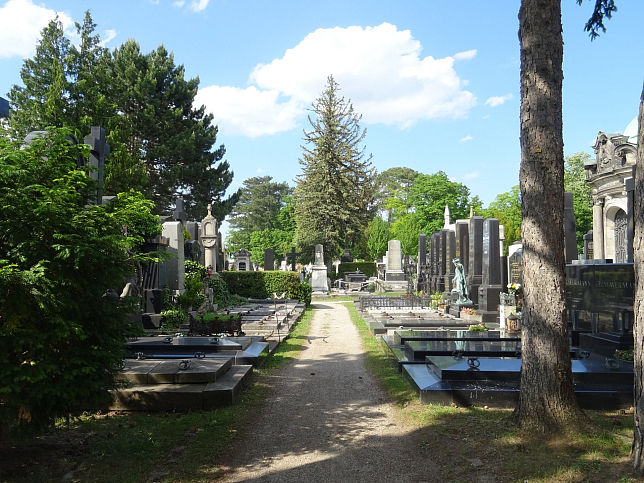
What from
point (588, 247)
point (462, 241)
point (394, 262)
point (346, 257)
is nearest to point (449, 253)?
point (462, 241)

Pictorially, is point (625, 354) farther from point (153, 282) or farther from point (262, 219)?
point (262, 219)

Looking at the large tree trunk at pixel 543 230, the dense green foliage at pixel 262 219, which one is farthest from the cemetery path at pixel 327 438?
the dense green foliage at pixel 262 219

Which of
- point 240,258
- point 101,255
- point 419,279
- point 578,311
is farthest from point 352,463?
point 240,258

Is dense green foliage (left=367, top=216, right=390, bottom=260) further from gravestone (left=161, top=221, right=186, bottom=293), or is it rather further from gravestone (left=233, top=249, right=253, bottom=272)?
gravestone (left=161, top=221, right=186, bottom=293)

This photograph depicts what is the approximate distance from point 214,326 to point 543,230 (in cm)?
706

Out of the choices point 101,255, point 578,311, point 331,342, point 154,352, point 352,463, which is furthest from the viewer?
point 331,342

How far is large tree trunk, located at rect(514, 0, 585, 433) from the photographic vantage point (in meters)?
4.65

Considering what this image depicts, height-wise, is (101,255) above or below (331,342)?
above

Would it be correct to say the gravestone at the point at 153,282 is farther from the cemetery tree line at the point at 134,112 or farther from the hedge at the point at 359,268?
the hedge at the point at 359,268

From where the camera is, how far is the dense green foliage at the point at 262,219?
68312 mm

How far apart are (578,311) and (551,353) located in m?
5.44

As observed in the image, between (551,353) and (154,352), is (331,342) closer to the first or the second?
(154,352)

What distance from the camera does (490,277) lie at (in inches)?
579

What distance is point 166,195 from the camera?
109 feet
